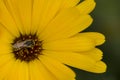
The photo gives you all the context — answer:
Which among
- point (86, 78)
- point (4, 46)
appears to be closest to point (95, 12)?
point (86, 78)

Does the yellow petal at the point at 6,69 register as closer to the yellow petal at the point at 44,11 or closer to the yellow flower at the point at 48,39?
the yellow flower at the point at 48,39

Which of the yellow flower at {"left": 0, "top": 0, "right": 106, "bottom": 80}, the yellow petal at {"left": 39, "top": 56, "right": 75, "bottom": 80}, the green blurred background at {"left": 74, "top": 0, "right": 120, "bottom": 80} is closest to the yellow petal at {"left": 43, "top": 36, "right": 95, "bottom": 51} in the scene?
the yellow flower at {"left": 0, "top": 0, "right": 106, "bottom": 80}

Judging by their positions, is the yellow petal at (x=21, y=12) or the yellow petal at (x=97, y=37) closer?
the yellow petal at (x=21, y=12)

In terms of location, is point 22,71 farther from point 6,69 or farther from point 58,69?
point 58,69

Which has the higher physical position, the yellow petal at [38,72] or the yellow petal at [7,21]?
the yellow petal at [7,21]

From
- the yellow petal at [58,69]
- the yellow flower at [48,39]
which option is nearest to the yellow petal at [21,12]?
the yellow flower at [48,39]
